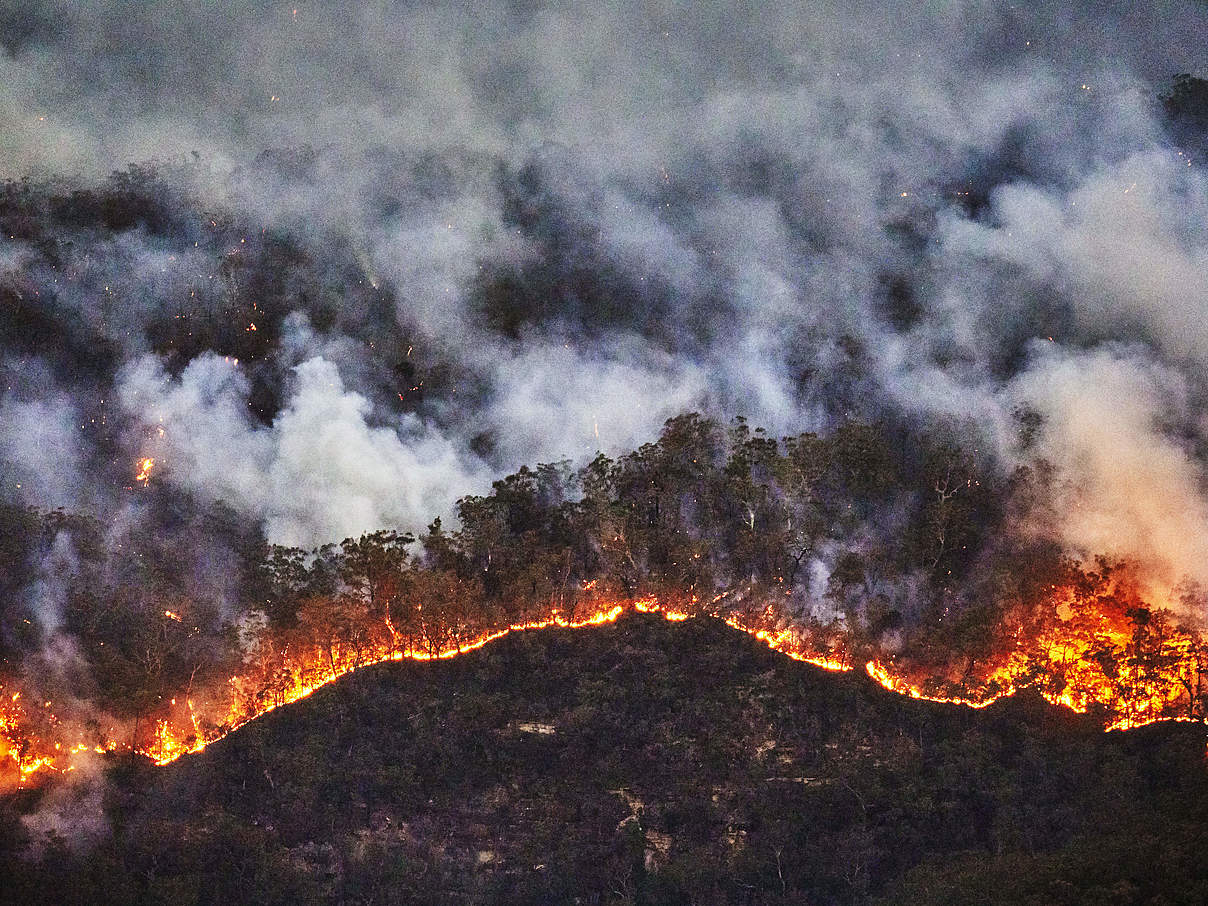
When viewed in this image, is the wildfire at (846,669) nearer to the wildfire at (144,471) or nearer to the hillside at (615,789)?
the hillside at (615,789)

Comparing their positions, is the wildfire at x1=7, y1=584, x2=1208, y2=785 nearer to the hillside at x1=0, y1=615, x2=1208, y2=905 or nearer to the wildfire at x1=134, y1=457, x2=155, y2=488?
the hillside at x1=0, y1=615, x2=1208, y2=905

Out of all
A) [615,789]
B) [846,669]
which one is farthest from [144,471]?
[846,669]

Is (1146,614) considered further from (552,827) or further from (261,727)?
(261,727)

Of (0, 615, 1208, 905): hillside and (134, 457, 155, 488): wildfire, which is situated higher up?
(134, 457, 155, 488): wildfire

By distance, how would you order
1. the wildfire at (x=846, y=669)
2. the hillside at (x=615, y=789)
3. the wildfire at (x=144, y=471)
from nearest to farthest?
the hillside at (x=615, y=789) < the wildfire at (x=846, y=669) < the wildfire at (x=144, y=471)

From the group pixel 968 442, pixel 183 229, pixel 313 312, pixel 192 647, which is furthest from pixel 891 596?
pixel 183 229

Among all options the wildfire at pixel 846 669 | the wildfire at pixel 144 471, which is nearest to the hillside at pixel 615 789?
the wildfire at pixel 846 669

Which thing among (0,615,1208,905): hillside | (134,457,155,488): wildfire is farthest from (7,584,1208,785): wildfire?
(134,457,155,488): wildfire

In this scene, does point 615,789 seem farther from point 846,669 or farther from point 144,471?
point 144,471

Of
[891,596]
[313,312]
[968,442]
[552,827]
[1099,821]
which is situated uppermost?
[313,312]
